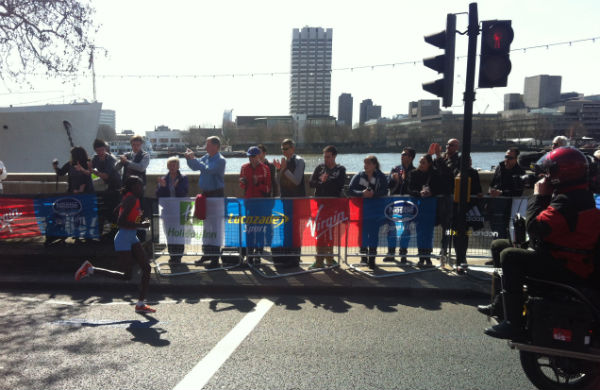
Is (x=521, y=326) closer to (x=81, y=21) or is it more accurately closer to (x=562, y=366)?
(x=562, y=366)

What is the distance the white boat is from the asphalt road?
2874 centimetres

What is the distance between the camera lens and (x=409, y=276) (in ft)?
23.2

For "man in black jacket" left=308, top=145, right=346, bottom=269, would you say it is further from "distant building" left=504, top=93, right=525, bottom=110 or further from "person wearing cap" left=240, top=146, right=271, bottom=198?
"distant building" left=504, top=93, right=525, bottom=110

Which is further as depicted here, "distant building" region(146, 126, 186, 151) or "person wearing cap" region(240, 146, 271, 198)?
"distant building" region(146, 126, 186, 151)

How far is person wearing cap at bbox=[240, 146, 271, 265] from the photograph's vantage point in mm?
7508

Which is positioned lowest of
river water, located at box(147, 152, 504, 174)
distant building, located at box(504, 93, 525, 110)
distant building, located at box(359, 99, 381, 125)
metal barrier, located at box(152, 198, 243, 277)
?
metal barrier, located at box(152, 198, 243, 277)

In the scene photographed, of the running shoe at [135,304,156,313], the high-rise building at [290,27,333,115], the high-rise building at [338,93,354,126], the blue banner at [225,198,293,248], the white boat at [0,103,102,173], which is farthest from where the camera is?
the high-rise building at [338,93,354,126]

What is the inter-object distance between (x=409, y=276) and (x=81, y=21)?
37.6 feet

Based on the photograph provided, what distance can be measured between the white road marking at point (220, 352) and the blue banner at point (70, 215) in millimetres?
3607

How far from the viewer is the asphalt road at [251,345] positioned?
389 centimetres

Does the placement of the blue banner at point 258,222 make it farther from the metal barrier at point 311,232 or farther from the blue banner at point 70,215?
the blue banner at point 70,215

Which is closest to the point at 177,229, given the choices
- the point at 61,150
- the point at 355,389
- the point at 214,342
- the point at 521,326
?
the point at 214,342

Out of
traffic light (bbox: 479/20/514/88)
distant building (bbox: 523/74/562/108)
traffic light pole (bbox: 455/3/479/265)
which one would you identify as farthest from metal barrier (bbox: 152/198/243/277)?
distant building (bbox: 523/74/562/108)

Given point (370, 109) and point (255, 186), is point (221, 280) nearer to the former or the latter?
point (255, 186)
